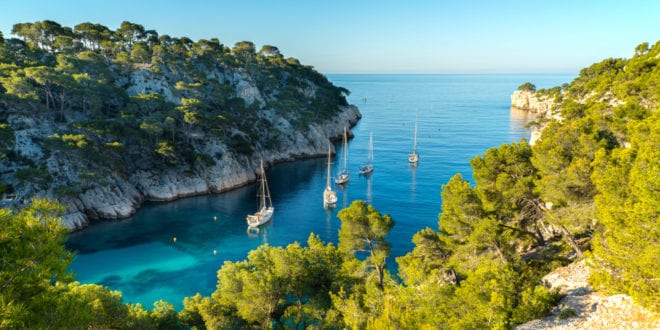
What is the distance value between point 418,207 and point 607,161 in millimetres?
33755

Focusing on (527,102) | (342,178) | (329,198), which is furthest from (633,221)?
(527,102)

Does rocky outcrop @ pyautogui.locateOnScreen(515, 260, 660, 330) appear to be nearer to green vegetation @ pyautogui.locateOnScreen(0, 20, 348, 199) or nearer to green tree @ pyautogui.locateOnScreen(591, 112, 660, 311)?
green tree @ pyautogui.locateOnScreen(591, 112, 660, 311)

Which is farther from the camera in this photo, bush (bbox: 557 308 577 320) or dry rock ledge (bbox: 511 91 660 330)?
bush (bbox: 557 308 577 320)

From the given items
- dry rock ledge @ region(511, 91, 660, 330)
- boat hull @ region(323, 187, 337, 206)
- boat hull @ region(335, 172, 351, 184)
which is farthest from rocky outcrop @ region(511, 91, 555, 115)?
dry rock ledge @ region(511, 91, 660, 330)

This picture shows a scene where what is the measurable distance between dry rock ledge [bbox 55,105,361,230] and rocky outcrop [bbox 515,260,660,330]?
4987cm

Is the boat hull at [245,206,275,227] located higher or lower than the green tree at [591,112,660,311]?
lower

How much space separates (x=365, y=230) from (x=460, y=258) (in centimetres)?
668

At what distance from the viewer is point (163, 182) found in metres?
55.2

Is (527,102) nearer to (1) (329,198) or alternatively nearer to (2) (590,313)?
(1) (329,198)

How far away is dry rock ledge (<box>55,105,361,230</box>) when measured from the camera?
151 feet

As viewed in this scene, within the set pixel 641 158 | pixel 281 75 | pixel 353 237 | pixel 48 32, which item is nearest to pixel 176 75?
pixel 48 32

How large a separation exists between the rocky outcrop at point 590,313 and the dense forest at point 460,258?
564mm

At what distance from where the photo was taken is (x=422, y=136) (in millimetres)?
98750

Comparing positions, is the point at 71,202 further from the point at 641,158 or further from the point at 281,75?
the point at 281,75
